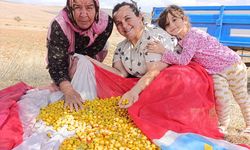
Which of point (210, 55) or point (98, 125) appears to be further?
point (210, 55)

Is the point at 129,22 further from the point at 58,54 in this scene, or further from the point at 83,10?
the point at 58,54

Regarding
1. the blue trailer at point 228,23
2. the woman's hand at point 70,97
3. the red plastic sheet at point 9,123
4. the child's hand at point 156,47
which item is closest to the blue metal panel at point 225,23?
the blue trailer at point 228,23

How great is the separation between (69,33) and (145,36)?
0.90 m

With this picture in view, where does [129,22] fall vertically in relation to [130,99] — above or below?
above

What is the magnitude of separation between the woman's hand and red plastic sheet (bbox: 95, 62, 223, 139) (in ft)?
1.99

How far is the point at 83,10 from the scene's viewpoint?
406 centimetres

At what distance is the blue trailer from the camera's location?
7.64 meters

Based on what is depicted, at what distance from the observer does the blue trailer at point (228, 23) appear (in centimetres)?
764

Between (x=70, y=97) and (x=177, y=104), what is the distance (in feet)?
3.71

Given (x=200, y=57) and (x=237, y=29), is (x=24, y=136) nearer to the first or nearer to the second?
(x=200, y=57)

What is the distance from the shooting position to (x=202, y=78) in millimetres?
3898

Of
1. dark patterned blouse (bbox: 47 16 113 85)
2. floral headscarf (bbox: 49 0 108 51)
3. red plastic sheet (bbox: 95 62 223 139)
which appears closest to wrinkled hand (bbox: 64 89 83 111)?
dark patterned blouse (bbox: 47 16 113 85)

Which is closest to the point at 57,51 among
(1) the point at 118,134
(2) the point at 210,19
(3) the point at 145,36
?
(3) the point at 145,36

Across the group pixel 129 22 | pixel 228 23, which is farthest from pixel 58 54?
pixel 228 23
